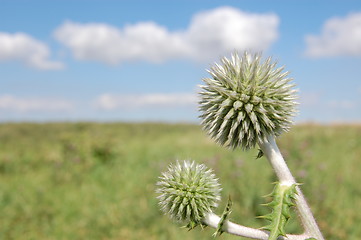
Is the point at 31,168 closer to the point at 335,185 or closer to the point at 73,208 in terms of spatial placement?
the point at 73,208

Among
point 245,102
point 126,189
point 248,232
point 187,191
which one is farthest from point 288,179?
point 126,189

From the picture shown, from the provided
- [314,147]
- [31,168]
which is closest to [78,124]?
[31,168]

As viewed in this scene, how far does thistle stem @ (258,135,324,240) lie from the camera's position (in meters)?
1.55

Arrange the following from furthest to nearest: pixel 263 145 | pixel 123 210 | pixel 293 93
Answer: pixel 123 210 < pixel 293 93 < pixel 263 145

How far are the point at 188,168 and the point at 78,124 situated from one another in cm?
2734

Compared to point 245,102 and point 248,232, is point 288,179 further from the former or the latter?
point 245,102

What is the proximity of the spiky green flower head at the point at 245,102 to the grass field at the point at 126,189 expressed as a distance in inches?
125

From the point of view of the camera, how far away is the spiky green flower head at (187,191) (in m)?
1.95

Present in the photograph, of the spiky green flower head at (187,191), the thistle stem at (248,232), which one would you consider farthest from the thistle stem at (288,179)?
the spiky green flower head at (187,191)

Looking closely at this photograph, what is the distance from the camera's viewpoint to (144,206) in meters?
7.97

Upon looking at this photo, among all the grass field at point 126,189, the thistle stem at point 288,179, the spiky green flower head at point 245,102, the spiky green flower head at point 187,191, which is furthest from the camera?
the grass field at point 126,189

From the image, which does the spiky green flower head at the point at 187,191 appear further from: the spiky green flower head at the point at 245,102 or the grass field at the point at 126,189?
the grass field at the point at 126,189

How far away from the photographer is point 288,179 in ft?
5.45

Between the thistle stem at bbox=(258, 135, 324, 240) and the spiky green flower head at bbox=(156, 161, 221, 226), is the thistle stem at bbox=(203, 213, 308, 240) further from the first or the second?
the spiky green flower head at bbox=(156, 161, 221, 226)
